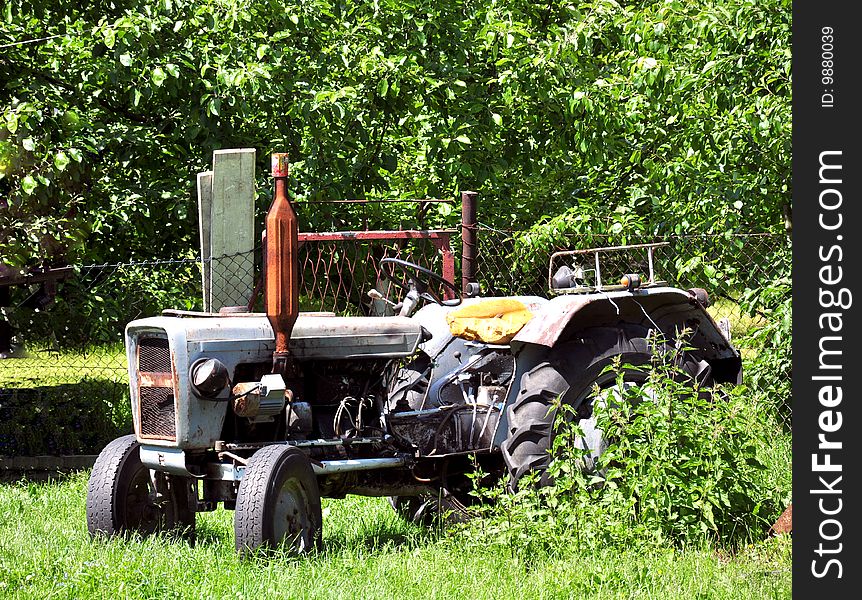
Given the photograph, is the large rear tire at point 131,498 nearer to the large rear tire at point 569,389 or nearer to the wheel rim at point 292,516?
the wheel rim at point 292,516

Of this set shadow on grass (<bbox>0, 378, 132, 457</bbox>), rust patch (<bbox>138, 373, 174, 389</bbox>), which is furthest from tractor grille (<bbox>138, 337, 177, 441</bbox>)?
shadow on grass (<bbox>0, 378, 132, 457</bbox>)

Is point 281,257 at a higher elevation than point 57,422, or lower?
higher

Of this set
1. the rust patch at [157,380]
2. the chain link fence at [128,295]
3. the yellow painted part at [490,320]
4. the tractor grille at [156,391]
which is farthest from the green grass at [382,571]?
the chain link fence at [128,295]

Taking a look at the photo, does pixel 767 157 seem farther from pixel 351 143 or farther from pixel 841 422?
pixel 841 422

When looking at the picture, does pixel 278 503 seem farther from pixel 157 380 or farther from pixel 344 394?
pixel 344 394

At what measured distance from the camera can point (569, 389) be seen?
5.63m

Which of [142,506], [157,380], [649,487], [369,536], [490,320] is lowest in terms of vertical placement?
[369,536]

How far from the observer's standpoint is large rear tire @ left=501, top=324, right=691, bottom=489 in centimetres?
553

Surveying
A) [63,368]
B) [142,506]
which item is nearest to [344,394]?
[142,506]

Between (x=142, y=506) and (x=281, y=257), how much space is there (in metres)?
1.47

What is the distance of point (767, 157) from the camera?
771cm

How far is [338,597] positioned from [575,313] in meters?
1.95

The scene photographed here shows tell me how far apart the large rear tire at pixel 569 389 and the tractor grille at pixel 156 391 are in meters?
1.65

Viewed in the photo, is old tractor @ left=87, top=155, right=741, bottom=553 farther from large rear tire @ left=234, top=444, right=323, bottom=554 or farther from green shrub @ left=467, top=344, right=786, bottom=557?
green shrub @ left=467, top=344, right=786, bottom=557
